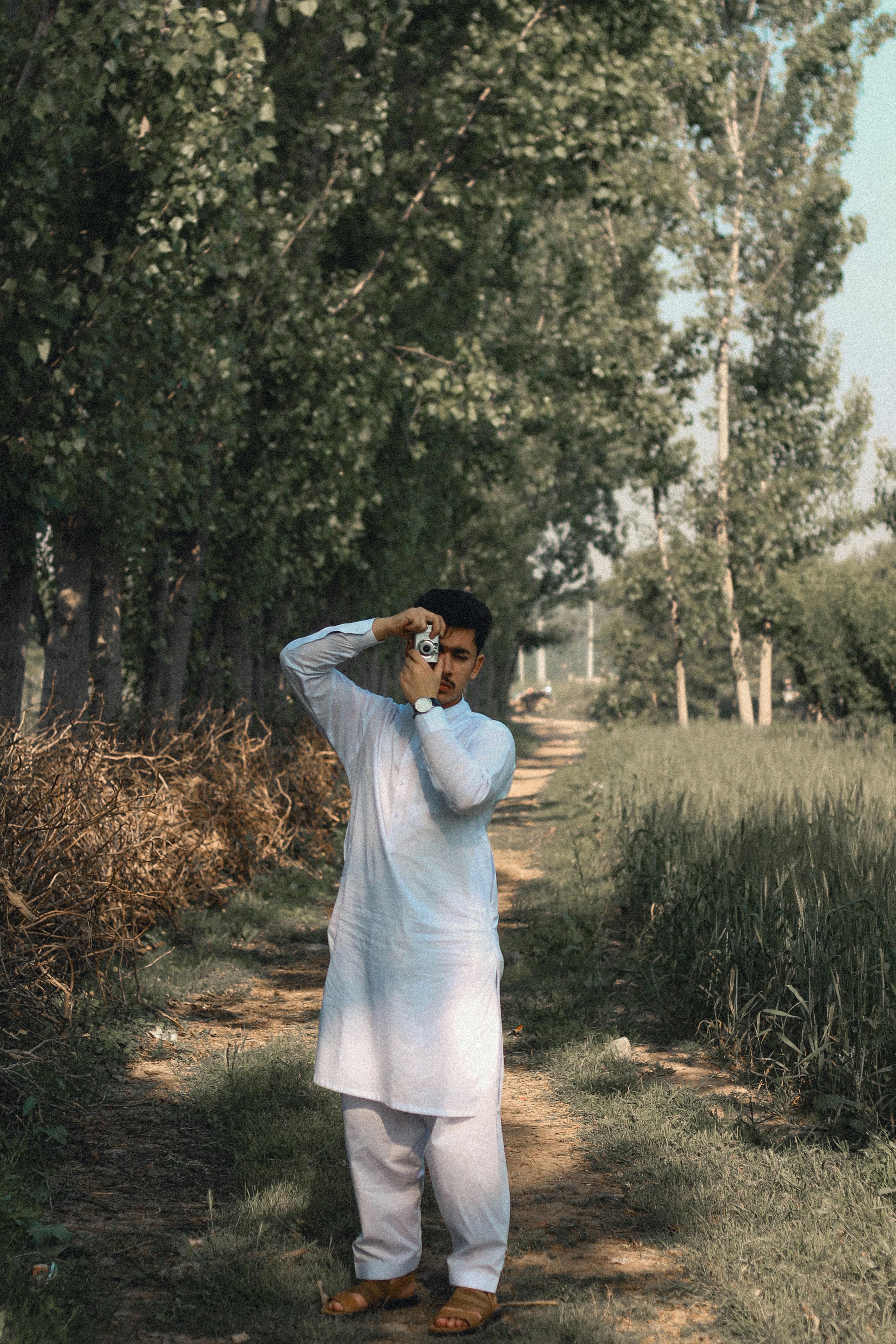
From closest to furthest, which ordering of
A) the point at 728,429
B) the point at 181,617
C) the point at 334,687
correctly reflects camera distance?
1. the point at 334,687
2. the point at 181,617
3. the point at 728,429

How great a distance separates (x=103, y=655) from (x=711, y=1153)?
7.13 m

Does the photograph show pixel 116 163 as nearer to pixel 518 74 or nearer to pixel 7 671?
pixel 7 671

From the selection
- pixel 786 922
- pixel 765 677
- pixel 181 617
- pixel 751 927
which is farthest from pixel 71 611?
pixel 765 677

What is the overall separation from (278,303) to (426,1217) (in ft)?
30.5

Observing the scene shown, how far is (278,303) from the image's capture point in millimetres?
12117

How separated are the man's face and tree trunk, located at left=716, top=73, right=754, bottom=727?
2790cm

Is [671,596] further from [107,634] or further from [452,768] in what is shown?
[452,768]

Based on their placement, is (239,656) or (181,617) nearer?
(181,617)

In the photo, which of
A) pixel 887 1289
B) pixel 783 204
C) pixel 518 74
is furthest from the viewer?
pixel 783 204

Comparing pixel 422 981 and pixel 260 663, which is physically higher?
pixel 260 663

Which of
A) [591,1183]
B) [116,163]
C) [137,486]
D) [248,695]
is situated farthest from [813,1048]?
[248,695]

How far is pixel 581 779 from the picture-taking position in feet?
75.5

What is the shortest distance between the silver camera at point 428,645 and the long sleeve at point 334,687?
285mm

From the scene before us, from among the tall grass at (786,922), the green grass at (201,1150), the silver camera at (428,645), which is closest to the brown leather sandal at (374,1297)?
the green grass at (201,1150)
